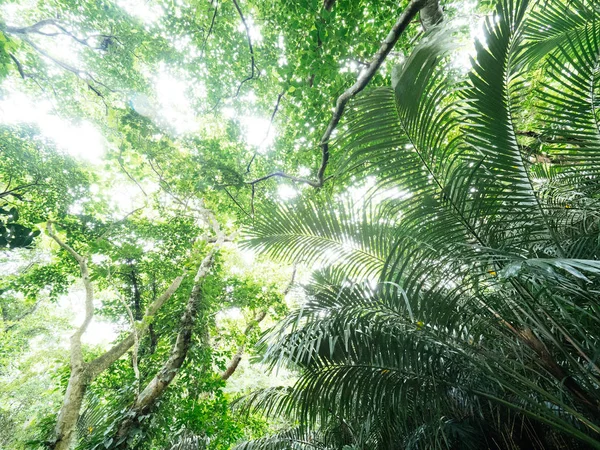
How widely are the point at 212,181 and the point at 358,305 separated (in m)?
3.91

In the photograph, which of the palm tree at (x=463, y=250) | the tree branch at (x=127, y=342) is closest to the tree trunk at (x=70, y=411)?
the tree branch at (x=127, y=342)

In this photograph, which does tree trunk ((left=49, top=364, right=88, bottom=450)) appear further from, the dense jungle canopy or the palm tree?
the palm tree

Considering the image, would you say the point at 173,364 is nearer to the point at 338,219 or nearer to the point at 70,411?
the point at 70,411

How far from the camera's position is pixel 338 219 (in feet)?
7.85

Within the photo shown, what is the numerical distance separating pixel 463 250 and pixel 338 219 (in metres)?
1.10

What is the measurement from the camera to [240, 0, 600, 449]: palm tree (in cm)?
143

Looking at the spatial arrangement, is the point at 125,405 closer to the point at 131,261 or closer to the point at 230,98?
the point at 131,261

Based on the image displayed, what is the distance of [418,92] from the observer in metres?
1.48

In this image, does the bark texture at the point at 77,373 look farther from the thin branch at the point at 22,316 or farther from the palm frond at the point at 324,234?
the thin branch at the point at 22,316

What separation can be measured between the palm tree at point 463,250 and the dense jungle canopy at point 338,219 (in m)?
0.02

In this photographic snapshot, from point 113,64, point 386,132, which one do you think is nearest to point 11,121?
point 113,64

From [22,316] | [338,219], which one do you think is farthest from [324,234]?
[22,316]

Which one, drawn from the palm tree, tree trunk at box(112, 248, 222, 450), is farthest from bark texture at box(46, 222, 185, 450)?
the palm tree

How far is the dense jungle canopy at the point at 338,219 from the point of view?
58.9 inches
